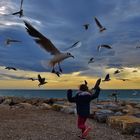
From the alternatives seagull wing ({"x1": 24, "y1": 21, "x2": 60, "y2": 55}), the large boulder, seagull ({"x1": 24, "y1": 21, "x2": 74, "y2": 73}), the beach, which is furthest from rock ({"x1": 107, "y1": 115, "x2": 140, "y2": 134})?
seagull wing ({"x1": 24, "y1": 21, "x2": 60, "y2": 55})

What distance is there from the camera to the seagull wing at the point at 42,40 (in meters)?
10.6

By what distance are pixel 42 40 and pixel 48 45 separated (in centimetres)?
19

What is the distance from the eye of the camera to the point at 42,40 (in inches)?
423

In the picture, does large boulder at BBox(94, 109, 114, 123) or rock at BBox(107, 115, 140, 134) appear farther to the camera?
large boulder at BBox(94, 109, 114, 123)

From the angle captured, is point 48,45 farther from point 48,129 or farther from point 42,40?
point 48,129

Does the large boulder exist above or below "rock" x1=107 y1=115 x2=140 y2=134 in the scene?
above

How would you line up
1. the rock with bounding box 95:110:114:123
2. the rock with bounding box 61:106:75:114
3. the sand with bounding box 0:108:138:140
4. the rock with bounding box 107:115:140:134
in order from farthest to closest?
the rock with bounding box 61:106:75:114, the rock with bounding box 95:110:114:123, the rock with bounding box 107:115:140:134, the sand with bounding box 0:108:138:140

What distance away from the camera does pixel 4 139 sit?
1541 cm

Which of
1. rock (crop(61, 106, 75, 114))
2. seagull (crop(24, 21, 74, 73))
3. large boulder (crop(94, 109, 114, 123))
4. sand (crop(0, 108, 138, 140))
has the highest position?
seagull (crop(24, 21, 74, 73))

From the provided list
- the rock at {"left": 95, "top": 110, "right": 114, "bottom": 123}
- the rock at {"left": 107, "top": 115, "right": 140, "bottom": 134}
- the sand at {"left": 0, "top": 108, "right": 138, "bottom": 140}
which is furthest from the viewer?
the rock at {"left": 95, "top": 110, "right": 114, "bottom": 123}

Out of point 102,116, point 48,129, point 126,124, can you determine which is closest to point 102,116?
point 102,116

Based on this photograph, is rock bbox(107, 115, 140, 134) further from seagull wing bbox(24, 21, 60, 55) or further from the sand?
seagull wing bbox(24, 21, 60, 55)

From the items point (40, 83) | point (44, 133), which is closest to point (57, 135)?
point (44, 133)

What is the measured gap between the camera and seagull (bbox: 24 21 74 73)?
10586 mm
